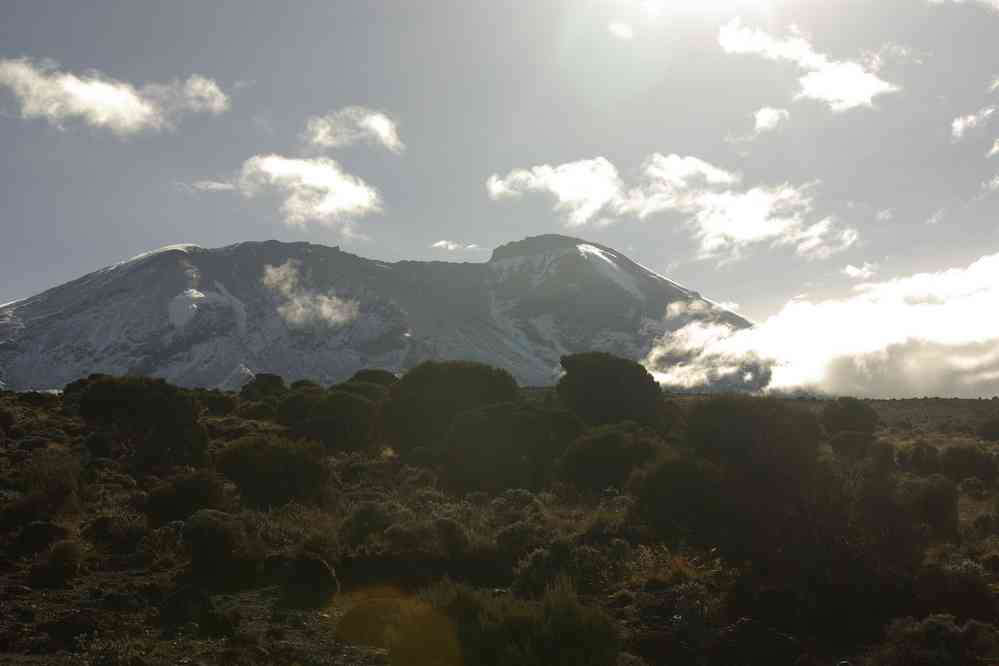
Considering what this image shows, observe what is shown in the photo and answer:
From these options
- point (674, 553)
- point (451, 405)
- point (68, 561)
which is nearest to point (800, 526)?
point (674, 553)

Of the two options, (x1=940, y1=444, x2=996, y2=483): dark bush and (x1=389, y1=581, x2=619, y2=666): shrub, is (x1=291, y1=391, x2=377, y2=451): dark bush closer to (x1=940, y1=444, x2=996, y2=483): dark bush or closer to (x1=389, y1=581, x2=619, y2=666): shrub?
(x1=940, y1=444, x2=996, y2=483): dark bush

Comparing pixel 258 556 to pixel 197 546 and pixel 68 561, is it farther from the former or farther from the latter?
pixel 68 561

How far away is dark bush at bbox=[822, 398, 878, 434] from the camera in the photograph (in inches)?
2456

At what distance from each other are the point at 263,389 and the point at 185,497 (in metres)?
60.3

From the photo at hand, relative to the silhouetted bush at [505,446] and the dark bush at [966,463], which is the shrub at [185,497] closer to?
the silhouetted bush at [505,446]

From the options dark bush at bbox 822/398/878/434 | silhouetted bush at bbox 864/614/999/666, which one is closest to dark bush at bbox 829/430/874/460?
dark bush at bbox 822/398/878/434

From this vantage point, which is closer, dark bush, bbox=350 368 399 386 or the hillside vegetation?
the hillside vegetation

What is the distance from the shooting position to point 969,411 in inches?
3393

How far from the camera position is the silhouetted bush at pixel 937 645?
39.5 feet

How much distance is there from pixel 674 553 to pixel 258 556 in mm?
11069

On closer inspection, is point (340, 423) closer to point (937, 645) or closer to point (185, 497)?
point (185, 497)

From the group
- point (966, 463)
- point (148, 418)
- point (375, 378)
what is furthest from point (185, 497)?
point (375, 378)

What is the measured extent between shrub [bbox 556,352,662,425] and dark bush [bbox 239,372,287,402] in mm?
29970

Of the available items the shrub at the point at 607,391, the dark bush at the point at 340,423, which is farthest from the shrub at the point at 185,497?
the shrub at the point at 607,391
